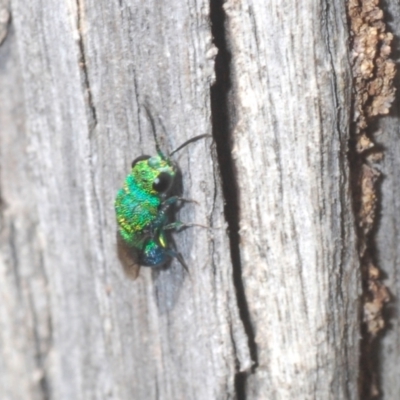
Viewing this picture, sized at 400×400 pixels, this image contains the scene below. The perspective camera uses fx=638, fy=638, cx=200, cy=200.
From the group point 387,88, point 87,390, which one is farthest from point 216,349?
point 387,88

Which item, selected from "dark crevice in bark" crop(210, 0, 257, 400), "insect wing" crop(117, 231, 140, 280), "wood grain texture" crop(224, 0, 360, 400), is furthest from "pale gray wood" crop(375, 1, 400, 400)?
"insect wing" crop(117, 231, 140, 280)

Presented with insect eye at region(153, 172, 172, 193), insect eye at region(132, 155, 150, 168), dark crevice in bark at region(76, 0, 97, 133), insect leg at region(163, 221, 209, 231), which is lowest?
insect leg at region(163, 221, 209, 231)

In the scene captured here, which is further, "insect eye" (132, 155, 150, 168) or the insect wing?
the insect wing

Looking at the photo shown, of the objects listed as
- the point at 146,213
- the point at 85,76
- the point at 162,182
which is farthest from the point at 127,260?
the point at 85,76

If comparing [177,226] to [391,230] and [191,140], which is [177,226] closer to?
[191,140]

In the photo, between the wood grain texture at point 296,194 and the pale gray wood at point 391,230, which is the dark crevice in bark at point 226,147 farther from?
the pale gray wood at point 391,230

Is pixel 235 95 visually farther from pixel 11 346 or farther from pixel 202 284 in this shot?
pixel 11 346

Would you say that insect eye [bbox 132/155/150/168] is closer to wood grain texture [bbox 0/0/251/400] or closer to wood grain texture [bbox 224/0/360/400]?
wood grain texture [bbox 0/0/251/400]
